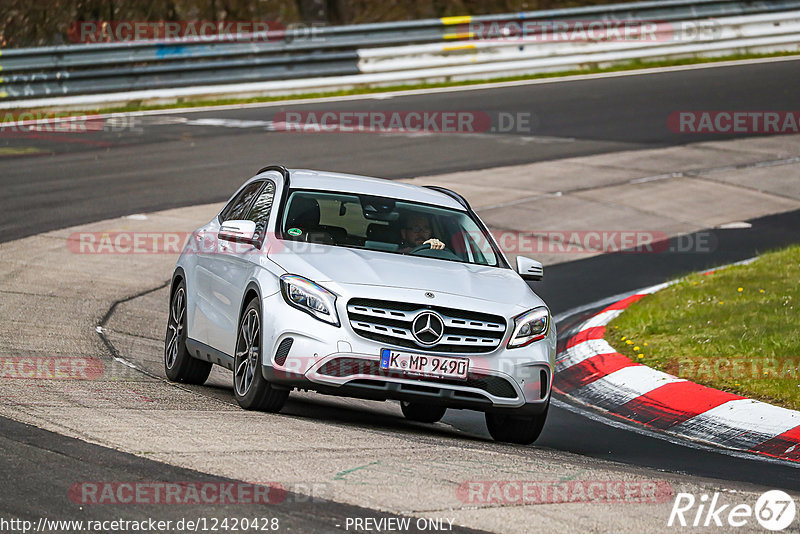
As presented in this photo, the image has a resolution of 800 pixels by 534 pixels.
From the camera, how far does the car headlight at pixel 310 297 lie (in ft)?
25.5

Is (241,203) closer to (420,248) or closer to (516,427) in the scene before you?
(420,248)

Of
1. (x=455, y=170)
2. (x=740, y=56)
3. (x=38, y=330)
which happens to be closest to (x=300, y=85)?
(x=455, y=170)

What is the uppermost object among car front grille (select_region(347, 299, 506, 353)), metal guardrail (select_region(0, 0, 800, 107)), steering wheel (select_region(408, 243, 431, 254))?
metal guardrail (select_region(0, 0, 800, 107))

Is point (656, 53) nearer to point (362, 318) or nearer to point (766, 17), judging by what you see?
point (766, 17)

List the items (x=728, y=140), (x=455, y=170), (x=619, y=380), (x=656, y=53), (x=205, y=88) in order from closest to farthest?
1. (x=619, y=380)
2. (x=455, y=170)
3. (x=728, y=140)
4. (x=205, y=88)
5. (x=656, y=53)

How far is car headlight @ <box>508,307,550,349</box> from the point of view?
26.5 feet

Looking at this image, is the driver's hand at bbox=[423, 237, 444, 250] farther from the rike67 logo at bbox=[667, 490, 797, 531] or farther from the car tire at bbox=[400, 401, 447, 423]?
the rike67 logo at bbox=[667, 490, 797, 531]

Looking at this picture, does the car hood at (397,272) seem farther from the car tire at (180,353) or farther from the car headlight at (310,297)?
the car tire at (180,353)

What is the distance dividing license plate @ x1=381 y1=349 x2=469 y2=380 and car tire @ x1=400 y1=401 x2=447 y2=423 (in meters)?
1.69

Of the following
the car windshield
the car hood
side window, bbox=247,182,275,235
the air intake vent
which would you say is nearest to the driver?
the car windshield

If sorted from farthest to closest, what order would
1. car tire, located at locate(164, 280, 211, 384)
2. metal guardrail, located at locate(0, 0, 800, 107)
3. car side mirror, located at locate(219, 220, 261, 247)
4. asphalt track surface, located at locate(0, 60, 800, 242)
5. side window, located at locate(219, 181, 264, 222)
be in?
metal guardrail, located at locate(0, 0, 800, 107) < asphalt track surface, located at locate(0, 60, 800, 242) < side window, located at locate(219, 181, 264, 222) < car tire, located at locate(164, 280, 211, 384) < car side mirror, located at locate(219, 220, 261, 247)

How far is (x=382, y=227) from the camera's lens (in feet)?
29.6

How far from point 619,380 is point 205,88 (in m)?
17.4

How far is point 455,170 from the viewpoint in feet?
64.7
